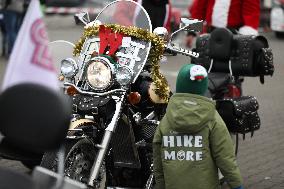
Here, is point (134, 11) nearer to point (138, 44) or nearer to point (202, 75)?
point (138, 44)

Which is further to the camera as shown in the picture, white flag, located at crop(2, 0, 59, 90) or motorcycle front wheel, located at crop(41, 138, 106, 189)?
motorcycle front wheel, located at crop(41, 138, 106, 189)

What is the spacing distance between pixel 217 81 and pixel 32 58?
4.42m

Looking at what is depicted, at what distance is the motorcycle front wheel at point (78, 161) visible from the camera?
17.0 ft

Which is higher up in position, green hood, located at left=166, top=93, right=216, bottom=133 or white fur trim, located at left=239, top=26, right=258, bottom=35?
green hood, located at left=166, top=93, right=216, bottom=133

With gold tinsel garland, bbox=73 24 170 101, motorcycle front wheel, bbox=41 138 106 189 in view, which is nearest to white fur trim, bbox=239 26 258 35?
gold tinsel garland, bbox=73 24 170 101

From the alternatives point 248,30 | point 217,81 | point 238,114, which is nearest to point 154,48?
point 238,114

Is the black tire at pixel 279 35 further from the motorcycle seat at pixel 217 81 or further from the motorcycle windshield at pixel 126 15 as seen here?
the motorcycle windshield at pixel 126 15

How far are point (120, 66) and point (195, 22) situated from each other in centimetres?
81

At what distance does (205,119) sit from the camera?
4.89 meters

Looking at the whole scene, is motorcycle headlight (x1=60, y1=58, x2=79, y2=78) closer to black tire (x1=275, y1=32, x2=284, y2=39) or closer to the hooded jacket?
the hooded jacket

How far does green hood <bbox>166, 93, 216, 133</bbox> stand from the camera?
4.88 m

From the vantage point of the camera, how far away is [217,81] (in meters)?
7.09

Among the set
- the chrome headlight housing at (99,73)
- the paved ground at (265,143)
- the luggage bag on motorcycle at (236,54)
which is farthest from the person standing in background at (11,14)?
the chrome headlight housing at (99,73)

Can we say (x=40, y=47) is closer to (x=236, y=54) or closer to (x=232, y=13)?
(x=236, y=54)
